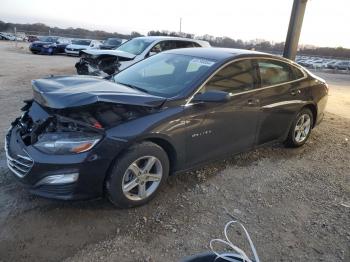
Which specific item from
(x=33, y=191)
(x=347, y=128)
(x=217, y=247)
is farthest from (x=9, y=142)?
Result: (x=347, y=128)

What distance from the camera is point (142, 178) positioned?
3.82 metres

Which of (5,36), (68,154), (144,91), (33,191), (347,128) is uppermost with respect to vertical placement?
(144,91)

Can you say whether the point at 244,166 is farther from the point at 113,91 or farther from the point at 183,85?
the point at 113,91

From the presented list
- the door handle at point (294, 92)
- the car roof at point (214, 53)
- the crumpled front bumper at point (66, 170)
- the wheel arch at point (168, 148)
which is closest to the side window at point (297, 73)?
the door handle at point (294, 92)

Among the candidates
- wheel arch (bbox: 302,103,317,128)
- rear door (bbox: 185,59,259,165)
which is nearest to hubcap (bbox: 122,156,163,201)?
rear door (bbox: 185,59,259,165)

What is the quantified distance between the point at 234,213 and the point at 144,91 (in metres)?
1.73

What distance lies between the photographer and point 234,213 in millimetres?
3924

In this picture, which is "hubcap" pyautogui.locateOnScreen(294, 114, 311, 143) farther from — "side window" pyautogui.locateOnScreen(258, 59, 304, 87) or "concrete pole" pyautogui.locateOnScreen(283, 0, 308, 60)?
"concrete pole" pyautogui.locateOnScreen(283, 0, 308, 60)

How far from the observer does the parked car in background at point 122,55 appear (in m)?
9.58

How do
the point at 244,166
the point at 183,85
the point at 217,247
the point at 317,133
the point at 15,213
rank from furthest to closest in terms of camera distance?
the point at 317,133 → the point at 244,166 → the point at 183,85 → the point at 15,213 → the point at 217,247

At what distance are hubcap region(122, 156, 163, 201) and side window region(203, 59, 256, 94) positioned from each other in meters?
1.13

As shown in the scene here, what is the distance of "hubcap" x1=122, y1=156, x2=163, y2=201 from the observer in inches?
147

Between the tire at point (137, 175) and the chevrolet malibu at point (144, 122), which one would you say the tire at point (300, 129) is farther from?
the tire at point (137, 175)

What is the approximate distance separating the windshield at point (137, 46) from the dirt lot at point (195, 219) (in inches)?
254
